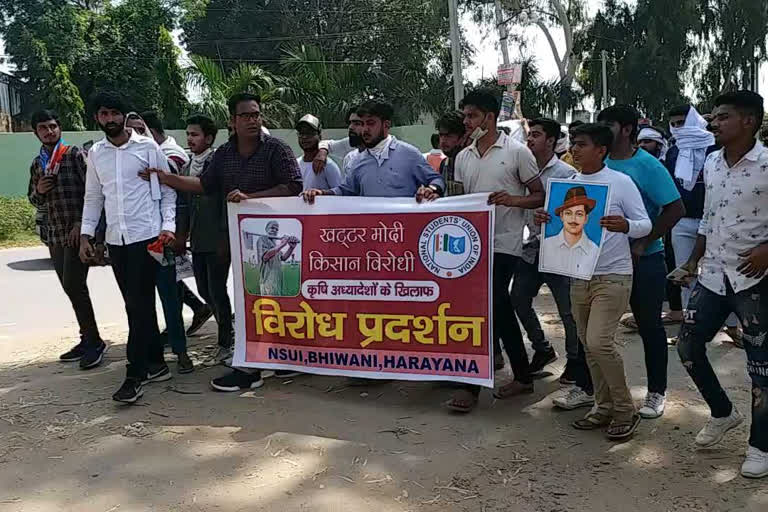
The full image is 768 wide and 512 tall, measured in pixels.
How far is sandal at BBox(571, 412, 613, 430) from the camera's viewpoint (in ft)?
12.7

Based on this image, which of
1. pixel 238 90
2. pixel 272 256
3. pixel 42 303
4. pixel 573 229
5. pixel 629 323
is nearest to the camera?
pixel 573 229

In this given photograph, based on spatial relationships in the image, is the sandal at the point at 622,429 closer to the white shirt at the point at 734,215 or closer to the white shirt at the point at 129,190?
Answer: the white shirt at the point at 734,215

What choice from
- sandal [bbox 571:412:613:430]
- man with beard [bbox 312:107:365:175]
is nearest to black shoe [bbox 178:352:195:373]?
man with beard [bbox 312:107:365:175]

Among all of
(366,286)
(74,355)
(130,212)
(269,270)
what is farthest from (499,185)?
(74,355)

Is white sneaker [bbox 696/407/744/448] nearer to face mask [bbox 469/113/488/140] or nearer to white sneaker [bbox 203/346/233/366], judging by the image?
face mask [bbox 469/113/488/140]

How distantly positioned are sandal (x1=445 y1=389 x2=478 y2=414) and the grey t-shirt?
1.37 metres

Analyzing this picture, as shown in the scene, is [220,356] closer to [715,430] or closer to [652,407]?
Result: [652,407]

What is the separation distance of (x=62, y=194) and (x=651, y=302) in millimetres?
4183

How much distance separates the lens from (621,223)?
349cm

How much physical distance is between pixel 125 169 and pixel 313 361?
1.76m

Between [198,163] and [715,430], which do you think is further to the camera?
[198,163]

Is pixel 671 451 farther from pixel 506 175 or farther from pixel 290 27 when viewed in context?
pixel 290 27

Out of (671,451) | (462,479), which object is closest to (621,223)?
(671,451)

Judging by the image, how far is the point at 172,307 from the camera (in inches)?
208
